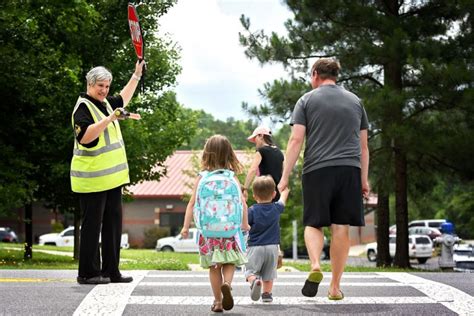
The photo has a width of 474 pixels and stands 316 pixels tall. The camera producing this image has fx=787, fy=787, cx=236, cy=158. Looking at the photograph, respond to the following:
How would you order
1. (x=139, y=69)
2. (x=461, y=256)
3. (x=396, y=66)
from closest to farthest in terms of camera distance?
(x=139, y=69), (x=396, y=66), (x=461, y=256)

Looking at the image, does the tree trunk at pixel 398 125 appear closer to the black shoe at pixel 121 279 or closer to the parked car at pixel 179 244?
the black shoe at pixel 121 279

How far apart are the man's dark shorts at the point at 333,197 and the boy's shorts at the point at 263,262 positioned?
81cm

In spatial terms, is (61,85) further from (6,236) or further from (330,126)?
(6,236)

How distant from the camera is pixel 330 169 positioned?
20.9 ft

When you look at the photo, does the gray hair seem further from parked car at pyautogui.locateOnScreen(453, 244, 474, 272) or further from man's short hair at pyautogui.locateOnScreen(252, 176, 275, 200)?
parked car at pyautogui.locateOnScreen(453, 244, 474, 272)

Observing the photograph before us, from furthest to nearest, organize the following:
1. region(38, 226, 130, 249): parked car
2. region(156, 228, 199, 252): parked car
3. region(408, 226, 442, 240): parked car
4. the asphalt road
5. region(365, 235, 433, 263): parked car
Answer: region(408, 226, 442, 240): parked car, region(38, 226, 130, 249): parked car, region(156, 228, 199, 252): parked car, region(365, 235, 433, 263): parked car, the asphalt road

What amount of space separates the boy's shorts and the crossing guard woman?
117cm

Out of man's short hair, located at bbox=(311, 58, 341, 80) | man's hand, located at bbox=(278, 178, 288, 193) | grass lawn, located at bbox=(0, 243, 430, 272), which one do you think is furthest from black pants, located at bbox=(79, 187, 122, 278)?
grass lawn, located at bbox=(0, 243, 430, 272)

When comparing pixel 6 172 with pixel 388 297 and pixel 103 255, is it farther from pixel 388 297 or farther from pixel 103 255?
pixel 388 297

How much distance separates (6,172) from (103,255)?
1365 cm

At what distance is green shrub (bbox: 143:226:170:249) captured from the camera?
55.5 m

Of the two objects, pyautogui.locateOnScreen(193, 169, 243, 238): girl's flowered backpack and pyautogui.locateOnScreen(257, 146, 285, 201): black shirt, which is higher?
pyautogui.locateOnScreen(257, 146, 285, 201): black shirt

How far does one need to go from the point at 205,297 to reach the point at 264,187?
48.0 inches

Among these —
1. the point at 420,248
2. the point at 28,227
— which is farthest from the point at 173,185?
the point at 28,227
